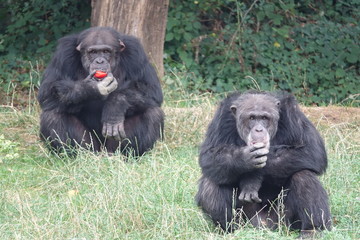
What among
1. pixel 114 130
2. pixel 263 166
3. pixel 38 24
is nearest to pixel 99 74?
pixel 114 130

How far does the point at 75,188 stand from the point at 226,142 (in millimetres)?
1684

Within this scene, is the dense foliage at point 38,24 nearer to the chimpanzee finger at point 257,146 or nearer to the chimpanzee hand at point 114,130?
the chimpanzee hand at point 114,130

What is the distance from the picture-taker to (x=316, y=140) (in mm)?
5887

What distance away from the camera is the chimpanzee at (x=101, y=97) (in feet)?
27.4

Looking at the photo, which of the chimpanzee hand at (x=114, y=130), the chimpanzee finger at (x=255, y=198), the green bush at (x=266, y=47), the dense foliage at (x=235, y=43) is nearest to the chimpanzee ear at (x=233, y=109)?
the chimpanzee finger at (x=255, y=198)

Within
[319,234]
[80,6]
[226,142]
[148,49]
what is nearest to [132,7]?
[148,49]

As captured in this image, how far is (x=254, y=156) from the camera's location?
5484 millimetres

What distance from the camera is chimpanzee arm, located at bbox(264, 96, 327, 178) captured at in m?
5.71

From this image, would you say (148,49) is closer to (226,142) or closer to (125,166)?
(125,166)

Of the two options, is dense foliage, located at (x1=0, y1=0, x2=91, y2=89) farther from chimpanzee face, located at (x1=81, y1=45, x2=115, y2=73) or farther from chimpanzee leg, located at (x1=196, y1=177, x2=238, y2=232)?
chimpanzee leg, located at (x1=196, y1=177, x2=238, y2=232)

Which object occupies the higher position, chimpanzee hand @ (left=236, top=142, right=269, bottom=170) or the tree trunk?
the tree trunk

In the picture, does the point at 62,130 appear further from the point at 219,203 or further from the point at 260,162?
the point at 260,162

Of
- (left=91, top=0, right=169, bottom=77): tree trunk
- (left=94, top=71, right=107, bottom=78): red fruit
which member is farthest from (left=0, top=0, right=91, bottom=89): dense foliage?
(left=94, top=71, right=107, bottom=78): red fruit

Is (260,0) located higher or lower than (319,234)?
higher
